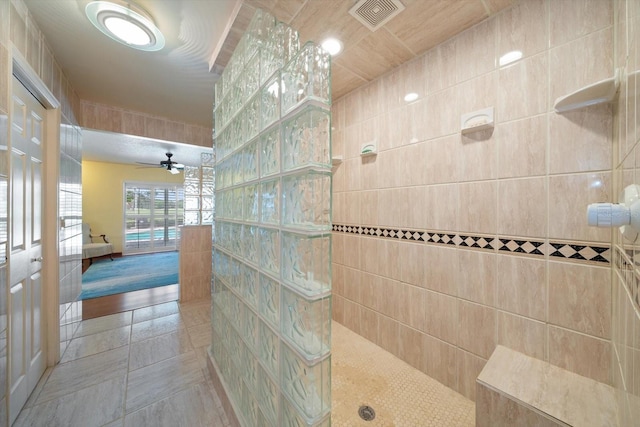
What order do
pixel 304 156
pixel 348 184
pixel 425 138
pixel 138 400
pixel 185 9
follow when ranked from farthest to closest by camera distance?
pixel 348 184 < pixel 425 138 < pixel 138 400 < pixel 185 9 < pixel 304 156

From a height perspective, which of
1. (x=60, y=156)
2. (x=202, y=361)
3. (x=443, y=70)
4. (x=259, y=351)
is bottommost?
(x=202, y=361)

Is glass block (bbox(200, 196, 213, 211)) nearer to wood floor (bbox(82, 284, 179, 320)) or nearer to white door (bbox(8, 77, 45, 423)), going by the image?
wood floor (bbox(82, 284, 179, 320))

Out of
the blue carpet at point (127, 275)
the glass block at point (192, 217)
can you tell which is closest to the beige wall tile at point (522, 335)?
the glass block at point (192, 217)

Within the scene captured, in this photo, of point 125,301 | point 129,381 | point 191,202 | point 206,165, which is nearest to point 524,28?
point 129,381

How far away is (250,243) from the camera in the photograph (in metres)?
1.12

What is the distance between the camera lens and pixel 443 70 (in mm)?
1470

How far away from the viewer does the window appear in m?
5.90

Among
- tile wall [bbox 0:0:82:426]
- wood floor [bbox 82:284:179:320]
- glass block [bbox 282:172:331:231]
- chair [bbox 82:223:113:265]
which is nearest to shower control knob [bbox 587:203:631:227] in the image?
glass block [bbox 282:172:331:231]

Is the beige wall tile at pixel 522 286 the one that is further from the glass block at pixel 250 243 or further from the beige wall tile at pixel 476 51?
the glass block at pixel 250 243

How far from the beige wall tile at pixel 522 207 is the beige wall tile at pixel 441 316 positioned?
0.54 metres

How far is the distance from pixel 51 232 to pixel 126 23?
Answer: 150cm

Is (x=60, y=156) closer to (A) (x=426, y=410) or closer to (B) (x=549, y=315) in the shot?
(A) (x=426, y=410)

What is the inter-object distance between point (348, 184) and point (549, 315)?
5.09 feet

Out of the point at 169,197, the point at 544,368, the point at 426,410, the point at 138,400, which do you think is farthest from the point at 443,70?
the point at 169,197
